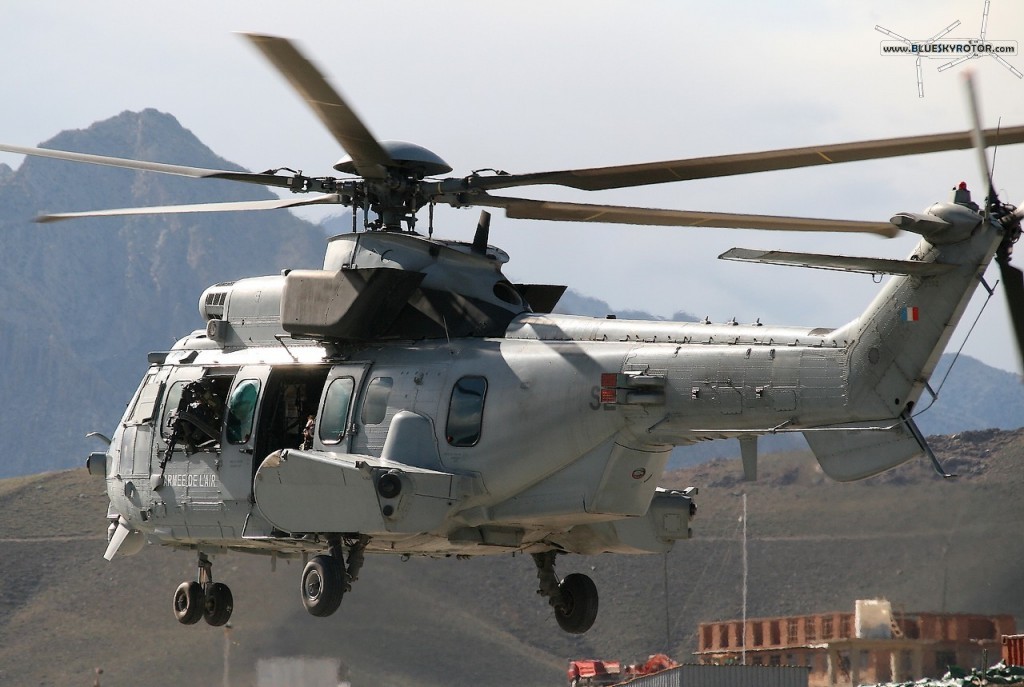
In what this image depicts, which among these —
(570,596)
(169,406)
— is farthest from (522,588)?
(570,596)

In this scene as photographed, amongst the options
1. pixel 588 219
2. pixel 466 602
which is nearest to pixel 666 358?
pixel 588 219

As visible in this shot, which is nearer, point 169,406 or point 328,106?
point 328,106

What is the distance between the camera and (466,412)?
19719 mm

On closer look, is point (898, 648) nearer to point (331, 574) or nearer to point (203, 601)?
point (203, 601)

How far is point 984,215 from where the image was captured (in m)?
16.4

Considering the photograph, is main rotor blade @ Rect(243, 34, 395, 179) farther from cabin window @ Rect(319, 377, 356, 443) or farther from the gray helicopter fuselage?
cabin window @ Rect(319, 377, 356, 443)

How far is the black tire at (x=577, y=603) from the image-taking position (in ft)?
71.7

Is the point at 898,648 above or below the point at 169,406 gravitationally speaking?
below

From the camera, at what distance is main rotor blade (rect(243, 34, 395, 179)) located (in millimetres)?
16000

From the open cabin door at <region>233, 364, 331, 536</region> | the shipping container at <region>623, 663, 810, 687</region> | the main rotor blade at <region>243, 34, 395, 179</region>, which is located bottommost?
the shipping container at <region>623, 663, 810, 687</region>

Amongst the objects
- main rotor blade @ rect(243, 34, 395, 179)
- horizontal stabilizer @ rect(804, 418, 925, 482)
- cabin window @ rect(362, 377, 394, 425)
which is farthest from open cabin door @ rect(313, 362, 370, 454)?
horizontal stabilizer @ rect(804, 418, 925, 482)

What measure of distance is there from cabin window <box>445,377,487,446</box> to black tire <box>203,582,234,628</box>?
6243 millimetres

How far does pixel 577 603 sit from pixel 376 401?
4.32 m

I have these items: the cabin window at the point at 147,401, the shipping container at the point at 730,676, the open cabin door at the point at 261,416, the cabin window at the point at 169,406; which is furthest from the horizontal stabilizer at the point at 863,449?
the shipping container at the point at 730,676
